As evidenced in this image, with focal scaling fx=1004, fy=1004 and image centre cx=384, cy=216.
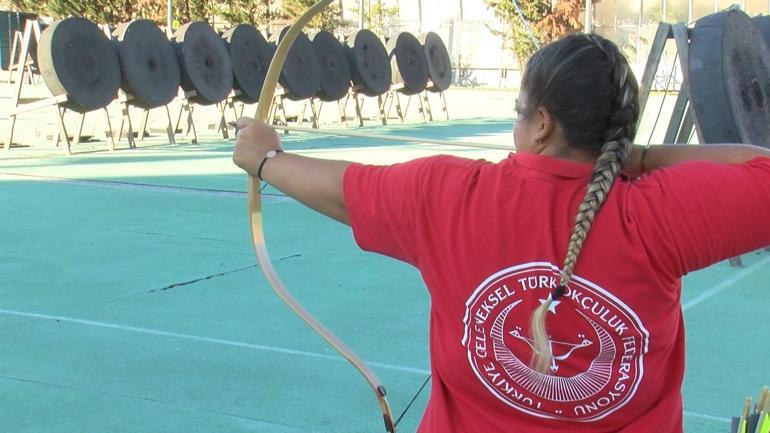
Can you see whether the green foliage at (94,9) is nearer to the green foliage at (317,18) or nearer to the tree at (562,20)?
the green foliage at (317,18)

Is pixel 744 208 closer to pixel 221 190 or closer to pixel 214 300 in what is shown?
pixel 214 300

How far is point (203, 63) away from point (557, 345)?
13796 mm

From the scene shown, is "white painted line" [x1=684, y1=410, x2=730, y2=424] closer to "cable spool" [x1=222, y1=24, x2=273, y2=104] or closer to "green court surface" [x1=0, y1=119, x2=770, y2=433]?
"green court surface" [x1=0, y1=119, x2=770, y2=433]

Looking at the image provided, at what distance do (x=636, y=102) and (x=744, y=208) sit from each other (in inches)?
8.3

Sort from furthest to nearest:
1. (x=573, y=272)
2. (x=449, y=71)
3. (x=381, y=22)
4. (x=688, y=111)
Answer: (x=381, y=22) → (x=449, y=71) → (x=688, y=111) → (x=573, y=272)

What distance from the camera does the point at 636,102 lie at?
1436mm

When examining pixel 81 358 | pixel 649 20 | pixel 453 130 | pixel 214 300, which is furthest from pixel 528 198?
pixel 649 20

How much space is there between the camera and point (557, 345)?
138cm

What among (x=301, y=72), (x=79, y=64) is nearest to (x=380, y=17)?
(x=301, y=72)

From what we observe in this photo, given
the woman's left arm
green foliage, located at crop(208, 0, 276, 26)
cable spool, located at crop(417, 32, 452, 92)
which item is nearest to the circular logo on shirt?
the woman's left arm

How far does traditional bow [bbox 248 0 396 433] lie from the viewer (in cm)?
196

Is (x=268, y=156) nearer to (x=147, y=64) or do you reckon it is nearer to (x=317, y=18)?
(x=147, y=64)

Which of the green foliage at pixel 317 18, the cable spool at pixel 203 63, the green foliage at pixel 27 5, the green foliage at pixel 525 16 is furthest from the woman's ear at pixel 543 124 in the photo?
the green foliage at pixel 27 5

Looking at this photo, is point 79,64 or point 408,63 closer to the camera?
point 79,64
